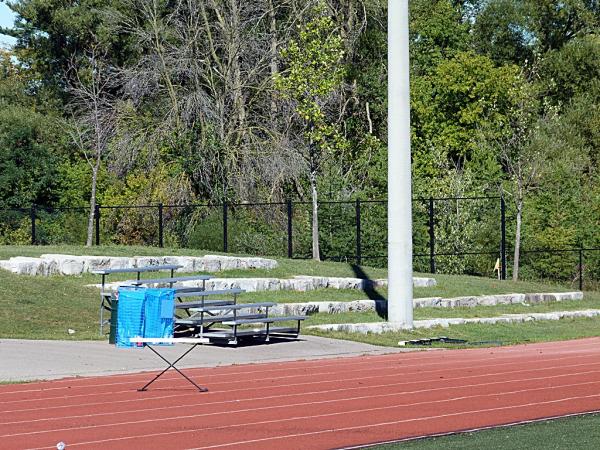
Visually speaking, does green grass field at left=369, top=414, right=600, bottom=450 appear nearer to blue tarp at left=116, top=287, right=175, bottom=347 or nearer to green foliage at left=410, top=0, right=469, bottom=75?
blue tarp at left=116, top=287, right=175, bottom=347

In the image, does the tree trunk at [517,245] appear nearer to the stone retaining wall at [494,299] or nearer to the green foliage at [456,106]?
the stone retaining wall at [494,299]

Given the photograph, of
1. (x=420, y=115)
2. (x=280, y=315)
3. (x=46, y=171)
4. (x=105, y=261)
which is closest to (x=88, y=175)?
(x=46, y=171)

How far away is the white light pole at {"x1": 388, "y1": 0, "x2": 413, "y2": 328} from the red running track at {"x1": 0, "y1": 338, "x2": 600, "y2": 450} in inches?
212

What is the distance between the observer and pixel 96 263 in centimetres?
2856

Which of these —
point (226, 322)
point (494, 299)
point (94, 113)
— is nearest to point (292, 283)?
point (494, 299)

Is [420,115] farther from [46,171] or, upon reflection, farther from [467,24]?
[46,171]

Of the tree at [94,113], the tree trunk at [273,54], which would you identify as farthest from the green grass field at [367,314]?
the tree at [94,113]

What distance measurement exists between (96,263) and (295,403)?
14.4 metres

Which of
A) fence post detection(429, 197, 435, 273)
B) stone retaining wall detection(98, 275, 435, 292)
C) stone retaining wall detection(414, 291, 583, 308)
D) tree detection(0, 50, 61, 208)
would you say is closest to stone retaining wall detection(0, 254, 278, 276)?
stone retaining wall detection(98, 275, 435, 292)

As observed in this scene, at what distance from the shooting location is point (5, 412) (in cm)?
1412

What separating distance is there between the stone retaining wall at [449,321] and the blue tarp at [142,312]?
531 cm

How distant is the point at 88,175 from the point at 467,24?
910 inches

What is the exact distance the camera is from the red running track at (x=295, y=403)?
12.4 m

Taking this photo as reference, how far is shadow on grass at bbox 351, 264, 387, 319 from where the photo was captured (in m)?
29.0
